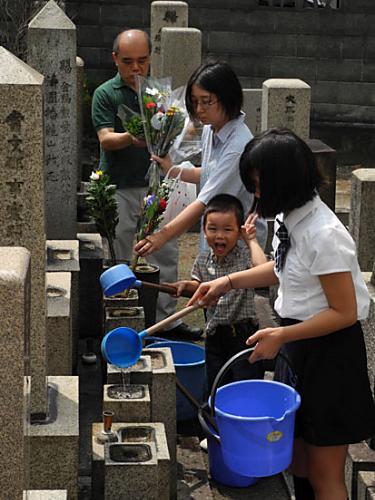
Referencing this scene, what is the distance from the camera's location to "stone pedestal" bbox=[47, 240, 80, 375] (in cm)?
682

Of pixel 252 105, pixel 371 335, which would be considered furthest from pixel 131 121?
pixel 252 105

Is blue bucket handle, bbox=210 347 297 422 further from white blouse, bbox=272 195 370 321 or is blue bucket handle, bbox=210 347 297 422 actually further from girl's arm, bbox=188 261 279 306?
girl's arm, bbox=188 261 279 306

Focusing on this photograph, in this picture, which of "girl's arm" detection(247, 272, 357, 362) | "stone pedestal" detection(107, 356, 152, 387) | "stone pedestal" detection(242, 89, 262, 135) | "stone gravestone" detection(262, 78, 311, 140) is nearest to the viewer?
"girl's arm" detection(247, 272, 357, 362)

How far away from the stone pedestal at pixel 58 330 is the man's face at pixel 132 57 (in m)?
2.12

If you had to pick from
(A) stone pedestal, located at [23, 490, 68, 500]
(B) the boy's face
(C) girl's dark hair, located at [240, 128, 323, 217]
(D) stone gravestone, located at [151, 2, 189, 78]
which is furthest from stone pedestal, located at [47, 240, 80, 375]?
(D) stone gravestone, located at [151, 2, 189, 78]

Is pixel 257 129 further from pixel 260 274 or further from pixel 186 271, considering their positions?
pixel 260 274

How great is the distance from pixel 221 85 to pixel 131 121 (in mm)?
1327

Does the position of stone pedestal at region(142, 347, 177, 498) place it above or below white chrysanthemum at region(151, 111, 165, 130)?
below

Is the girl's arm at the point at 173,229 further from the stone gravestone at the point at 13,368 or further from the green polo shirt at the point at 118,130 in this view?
the stone gravestone at the point at 13,368

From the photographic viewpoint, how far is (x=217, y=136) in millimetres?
6113

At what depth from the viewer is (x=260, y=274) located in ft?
15.8

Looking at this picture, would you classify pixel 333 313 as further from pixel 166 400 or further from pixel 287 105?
pixel 287 105

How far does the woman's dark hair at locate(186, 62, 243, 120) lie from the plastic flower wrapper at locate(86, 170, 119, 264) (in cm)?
123

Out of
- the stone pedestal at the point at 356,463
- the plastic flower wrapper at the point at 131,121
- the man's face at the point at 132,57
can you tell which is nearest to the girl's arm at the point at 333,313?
the stone pedestal at the point at 356,463
